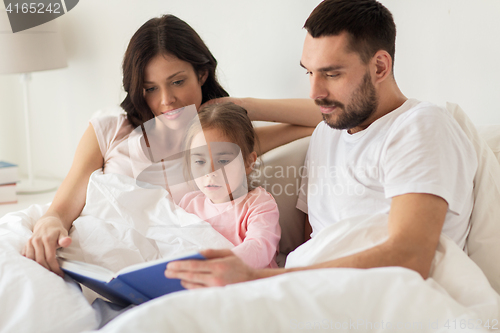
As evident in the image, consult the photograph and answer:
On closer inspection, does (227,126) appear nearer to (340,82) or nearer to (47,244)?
(340,82)

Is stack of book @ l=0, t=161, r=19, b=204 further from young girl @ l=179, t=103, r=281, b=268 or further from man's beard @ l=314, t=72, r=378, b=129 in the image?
man's beard @ l=314, t=72, r=378, b=129

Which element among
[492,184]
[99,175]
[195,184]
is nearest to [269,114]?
[195,184]

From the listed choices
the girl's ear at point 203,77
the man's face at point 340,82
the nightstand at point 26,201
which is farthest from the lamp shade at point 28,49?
the man's face at point 340,82

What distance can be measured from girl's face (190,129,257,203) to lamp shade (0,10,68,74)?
3.79 feet

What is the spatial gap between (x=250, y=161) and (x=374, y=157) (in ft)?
1.18

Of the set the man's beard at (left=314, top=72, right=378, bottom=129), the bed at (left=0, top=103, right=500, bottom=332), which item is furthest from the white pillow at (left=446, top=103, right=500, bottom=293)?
the man's beard at (left=314, top=72, right=378, bottom=129)

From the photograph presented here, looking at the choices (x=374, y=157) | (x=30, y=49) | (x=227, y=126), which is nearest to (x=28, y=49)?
(x=30, y=49)

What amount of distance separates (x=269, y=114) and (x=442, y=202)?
0.65 m

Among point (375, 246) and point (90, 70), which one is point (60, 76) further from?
point (375, 246)

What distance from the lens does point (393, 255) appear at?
2.45ft

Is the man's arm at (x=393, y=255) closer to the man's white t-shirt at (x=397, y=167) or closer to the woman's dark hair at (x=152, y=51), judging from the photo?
the man's white t-shirt at (x=397, y=167)

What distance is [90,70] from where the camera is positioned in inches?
82.0

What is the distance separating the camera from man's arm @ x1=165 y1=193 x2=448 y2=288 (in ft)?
2.31

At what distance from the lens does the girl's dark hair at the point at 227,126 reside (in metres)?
1.13
